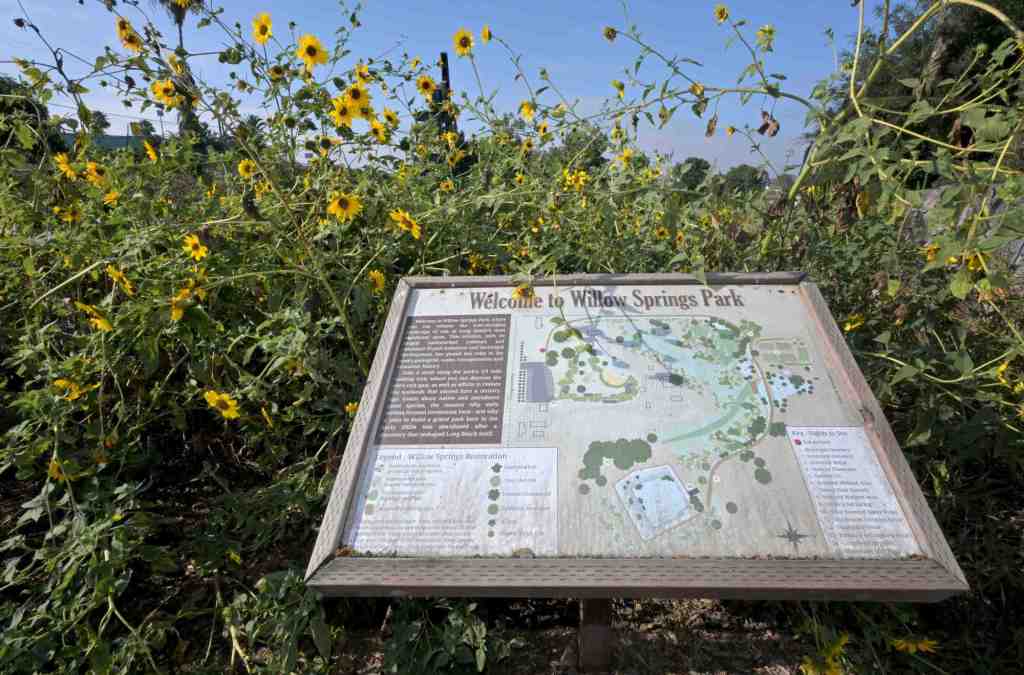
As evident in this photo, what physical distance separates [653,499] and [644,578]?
161 millimetres

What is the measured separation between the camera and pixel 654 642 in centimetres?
149

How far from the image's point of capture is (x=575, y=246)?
7.78ft

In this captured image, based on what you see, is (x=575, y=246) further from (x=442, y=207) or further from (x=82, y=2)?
(x=82, y=2)

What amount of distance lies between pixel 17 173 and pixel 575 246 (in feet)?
8.39

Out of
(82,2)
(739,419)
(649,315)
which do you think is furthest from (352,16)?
(739,419)

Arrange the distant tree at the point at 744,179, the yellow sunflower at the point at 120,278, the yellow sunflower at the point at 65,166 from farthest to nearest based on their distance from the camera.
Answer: the distant tree at the point at 744,179
the yellow sunflower at the point at 65,166
the yellow sunflower at the point at 120,278

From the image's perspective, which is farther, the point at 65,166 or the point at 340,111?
the point at 65,166

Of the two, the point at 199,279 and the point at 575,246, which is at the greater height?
the point at 575,246

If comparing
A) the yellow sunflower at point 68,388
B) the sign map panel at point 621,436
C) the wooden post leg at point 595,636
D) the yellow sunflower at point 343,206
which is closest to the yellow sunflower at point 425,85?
the yellow sunflower at point 343,206

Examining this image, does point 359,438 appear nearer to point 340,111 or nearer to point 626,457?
point 626,457

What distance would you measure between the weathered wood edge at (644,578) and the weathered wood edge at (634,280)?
0.73m

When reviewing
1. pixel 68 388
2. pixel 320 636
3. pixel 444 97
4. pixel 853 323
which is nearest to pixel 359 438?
pixel 320 636

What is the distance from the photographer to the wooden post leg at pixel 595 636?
1246 millimetres

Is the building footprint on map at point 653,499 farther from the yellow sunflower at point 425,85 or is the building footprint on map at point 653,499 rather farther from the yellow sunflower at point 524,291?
the yellow sunflower at point 425,85
